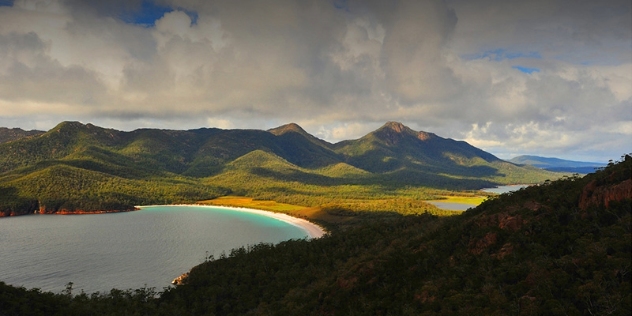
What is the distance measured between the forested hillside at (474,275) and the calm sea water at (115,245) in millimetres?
22621

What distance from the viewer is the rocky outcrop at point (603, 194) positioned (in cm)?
3345

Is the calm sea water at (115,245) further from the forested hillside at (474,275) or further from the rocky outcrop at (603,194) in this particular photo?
the rocky outcrop at (603,194)

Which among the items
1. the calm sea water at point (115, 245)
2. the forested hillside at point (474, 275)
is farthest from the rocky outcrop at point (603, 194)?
the calm sea water at point (115, 245)

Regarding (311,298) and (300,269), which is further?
(300,269)

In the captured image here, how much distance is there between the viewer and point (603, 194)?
36125 mm

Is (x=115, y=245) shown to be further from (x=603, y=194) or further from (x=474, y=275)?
(x=603, y=194)

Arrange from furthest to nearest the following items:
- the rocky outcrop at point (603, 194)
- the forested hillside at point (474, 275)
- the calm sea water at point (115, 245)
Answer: the calm sea water at point (115, 245)
the rocky outcrop at point (603, 194)
the forested hillside at point (474, 275)

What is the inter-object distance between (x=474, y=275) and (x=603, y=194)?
16205mm

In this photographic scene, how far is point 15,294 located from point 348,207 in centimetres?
15914

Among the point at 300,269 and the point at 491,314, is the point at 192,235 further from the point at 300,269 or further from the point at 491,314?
the point at 491,314

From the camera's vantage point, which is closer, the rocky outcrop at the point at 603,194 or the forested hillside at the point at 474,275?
the forested hillside at the point at 474,275

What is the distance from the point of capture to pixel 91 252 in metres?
118

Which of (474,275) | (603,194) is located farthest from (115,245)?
(603,194)

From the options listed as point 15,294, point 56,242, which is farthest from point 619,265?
point 56,242
